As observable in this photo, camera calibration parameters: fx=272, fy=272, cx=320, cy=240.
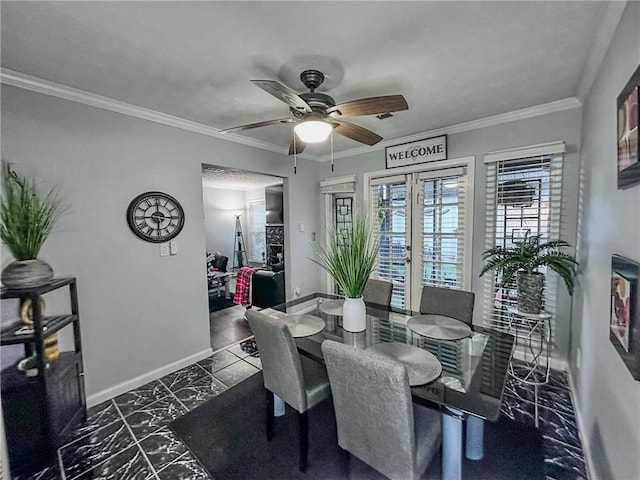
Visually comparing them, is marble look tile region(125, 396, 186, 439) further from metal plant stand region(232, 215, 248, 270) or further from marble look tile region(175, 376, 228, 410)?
metal plant stand region(232, 215, 248, 270)

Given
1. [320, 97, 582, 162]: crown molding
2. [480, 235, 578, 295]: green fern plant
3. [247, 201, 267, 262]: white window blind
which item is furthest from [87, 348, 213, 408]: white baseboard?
[247, 201, 267, 262]: white window blind

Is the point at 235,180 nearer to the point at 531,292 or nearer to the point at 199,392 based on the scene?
the point at 199,392

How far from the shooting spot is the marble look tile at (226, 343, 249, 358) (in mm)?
3047

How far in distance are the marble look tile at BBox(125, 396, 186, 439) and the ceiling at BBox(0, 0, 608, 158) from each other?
249 centimetres

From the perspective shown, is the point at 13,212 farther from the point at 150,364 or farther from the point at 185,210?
the point at 150,364

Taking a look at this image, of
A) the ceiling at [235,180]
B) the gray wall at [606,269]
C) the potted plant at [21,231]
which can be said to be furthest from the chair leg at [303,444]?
the ceiling at [235,180]

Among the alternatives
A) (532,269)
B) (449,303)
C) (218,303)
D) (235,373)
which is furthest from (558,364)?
(218,303)

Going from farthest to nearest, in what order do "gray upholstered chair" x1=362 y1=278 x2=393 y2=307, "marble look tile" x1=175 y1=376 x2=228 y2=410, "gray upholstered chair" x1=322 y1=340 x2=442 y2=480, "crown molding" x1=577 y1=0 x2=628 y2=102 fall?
"gray upholstered chair" x1=362 y1=278 x2=393 y2=307 < "marble look tile" x1=175 y1=376 x2=228 y2=410 < "crown molding" x1=577 y1=0 x2=628 y2=102 < "gray upholstered chair" x1=322 y1=340 x2=442 y2=480

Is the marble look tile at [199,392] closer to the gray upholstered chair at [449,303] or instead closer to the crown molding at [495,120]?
the gray upholstered chair at [449,303]

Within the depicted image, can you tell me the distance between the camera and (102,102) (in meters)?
2.20

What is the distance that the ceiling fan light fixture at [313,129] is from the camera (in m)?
1.84

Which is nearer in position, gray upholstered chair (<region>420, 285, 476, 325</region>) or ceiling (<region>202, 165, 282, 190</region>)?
gray upholstered chair (<region>420, 285, 476, 325</region>)

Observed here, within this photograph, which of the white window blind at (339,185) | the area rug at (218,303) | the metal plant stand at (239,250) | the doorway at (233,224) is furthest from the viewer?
the metal plant stand at (239,250)

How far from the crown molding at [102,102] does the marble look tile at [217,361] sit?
242cm
